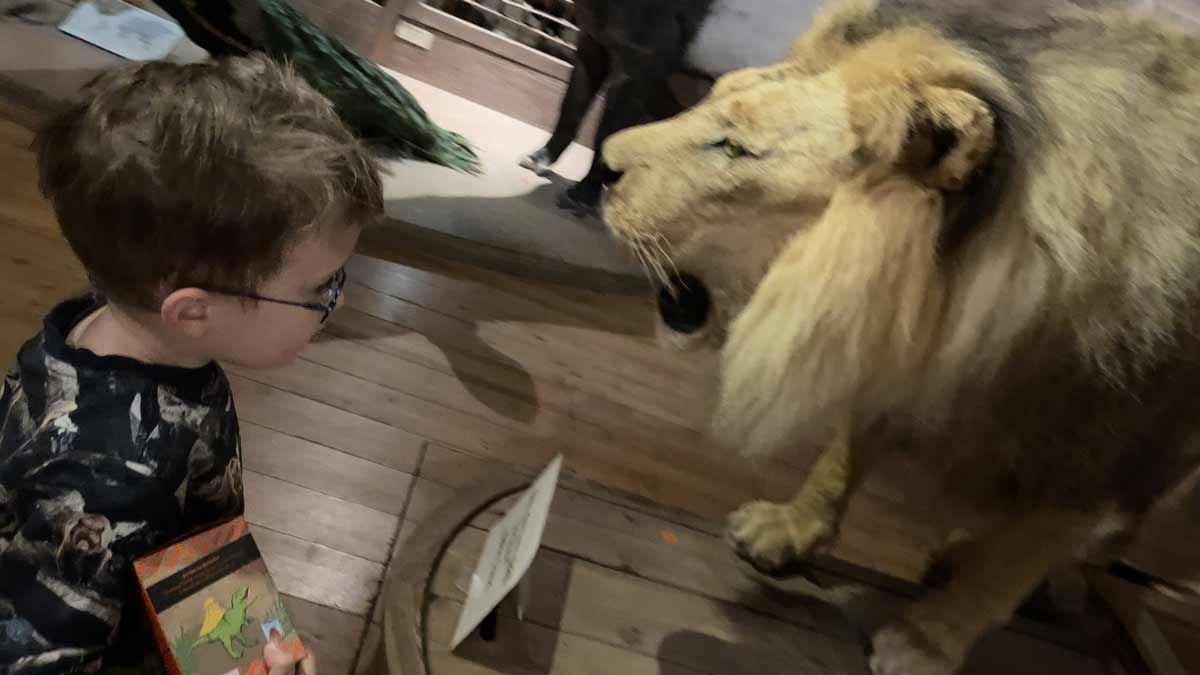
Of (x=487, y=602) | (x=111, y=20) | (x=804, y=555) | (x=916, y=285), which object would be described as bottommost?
(x=111, y=20)

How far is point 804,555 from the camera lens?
4.16ft

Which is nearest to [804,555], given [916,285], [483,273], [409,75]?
[916,285]

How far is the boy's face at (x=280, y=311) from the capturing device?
83 centimetres

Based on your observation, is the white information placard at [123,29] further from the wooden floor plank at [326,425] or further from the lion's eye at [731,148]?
the lion's eye at [731,148]

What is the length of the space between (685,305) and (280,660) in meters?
0.52

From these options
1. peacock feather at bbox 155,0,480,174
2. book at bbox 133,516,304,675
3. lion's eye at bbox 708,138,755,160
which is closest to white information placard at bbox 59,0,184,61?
peacock feather at bbox 155,0,480,174

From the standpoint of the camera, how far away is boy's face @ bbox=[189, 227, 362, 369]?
2.73 feet

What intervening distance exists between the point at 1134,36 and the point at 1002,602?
0.63 meters

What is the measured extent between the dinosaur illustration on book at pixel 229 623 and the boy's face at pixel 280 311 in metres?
0.22

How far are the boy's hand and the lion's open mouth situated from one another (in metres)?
0.50

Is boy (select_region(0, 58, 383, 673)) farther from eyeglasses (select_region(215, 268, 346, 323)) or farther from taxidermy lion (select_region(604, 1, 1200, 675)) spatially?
taxidermy lion (select_region(604, 1, 1200, 675))

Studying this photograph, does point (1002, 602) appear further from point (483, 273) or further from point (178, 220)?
point (483, 273)

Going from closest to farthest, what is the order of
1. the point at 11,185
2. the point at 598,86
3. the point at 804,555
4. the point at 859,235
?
1. the point at 859,235
2. the point at 804,555
3. the point at 11,185
4. the point at 598,86

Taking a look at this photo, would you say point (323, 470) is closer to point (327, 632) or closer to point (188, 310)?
point (327, 632)
